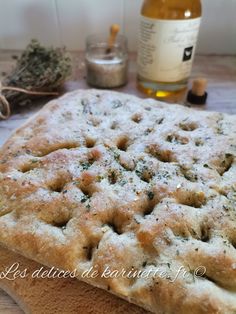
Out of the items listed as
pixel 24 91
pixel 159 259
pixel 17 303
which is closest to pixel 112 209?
pixel 159 259

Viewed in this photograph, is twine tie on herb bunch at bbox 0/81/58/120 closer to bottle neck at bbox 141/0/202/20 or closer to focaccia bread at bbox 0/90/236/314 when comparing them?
focaccia bread at bbox 0/90/236/314

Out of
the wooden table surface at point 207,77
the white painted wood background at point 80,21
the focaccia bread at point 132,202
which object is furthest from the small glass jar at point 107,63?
the focaccia bread at point 132,202

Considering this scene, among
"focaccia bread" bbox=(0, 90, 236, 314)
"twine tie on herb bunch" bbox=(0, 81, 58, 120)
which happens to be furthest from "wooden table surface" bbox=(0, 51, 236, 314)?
"focaccia bread" bbox=(0, 90, 236, 314)

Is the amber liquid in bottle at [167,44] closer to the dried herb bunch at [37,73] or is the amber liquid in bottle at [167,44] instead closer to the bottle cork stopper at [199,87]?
the bottle cork stopper at [199,87]

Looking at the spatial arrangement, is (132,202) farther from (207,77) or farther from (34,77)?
(207,77)

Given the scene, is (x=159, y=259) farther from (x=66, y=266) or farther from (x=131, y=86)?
(x=131, y=86)
